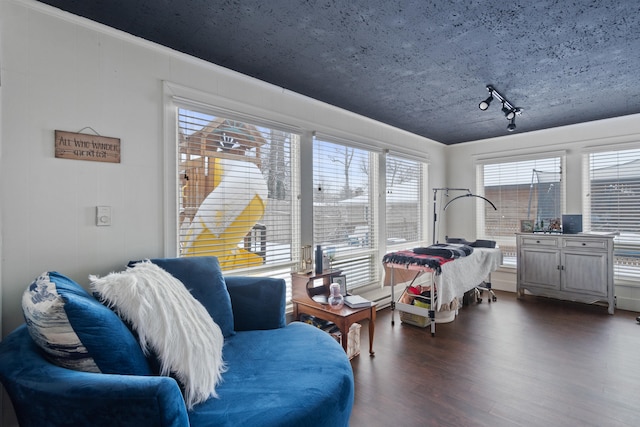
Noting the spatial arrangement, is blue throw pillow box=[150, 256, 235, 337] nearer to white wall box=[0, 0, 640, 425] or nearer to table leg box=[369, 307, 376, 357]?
white wall box=[0, 0, 640, 425]

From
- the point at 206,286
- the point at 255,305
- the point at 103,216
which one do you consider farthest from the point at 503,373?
the point at 103,216

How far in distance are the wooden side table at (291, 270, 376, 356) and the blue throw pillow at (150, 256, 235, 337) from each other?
82 cm

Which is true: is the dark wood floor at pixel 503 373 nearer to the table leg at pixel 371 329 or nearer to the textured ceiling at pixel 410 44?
the table leg at pixel 371 329

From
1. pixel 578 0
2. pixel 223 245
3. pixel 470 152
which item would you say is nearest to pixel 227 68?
pixel 223 245

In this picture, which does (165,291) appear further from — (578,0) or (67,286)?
(578,0)

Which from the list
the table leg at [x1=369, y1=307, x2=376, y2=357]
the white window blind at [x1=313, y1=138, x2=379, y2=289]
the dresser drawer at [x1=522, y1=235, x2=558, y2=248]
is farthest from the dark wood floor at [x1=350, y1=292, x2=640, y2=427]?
the dresser drawer at [x1=522, y1=235, x2=558, y2=248]

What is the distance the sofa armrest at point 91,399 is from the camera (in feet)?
3.12

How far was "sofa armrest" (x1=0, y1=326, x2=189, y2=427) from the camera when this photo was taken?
950 mm

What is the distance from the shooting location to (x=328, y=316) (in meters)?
2.53

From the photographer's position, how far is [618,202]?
410 cm

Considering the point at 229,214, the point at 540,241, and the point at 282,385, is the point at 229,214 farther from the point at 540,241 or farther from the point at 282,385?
the point at 540,241

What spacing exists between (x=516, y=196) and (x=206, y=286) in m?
4.75

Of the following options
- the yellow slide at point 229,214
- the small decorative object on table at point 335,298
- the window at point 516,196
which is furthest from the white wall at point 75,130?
the window at point 516,196

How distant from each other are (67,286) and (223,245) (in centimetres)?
133
